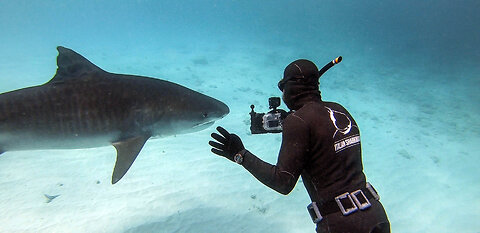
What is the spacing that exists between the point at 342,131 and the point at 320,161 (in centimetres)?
30

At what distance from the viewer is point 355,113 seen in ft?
46.2

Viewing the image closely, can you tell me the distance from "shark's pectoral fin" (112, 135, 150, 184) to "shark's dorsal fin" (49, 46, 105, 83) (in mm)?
1054

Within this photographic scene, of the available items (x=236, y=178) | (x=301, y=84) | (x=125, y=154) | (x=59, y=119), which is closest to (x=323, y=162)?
(x=301, y=84)

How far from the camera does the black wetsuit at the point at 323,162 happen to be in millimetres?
1980

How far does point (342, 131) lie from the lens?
2125 millimetres

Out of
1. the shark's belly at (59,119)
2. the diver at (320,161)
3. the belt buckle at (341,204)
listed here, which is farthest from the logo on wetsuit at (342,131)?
the shark's belly at (59,119)

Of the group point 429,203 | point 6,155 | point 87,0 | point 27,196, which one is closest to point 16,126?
point 27,196

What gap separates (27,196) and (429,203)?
9537mm

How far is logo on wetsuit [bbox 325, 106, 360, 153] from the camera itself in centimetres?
209

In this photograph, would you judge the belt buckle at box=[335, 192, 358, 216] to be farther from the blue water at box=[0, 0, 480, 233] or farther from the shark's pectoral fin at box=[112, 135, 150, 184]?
the blue water at box=[0, 0, 480, 233]

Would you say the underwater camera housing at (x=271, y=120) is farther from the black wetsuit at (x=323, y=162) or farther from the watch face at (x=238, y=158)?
the watch face at (x=238, y=158)

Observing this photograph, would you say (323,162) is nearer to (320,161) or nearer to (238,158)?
(320,161)

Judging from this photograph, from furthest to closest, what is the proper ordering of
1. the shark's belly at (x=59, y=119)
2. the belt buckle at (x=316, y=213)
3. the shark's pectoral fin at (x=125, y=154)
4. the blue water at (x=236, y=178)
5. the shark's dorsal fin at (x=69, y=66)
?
the blue water at (x=236, y=178) < the shark's dorsal fin at (x=69, y=66) < the shark's belly at (x=59, y=119) < the shark's pectoral fin at (x=125, y=154) < the belt buckle at (x=316, y=213)

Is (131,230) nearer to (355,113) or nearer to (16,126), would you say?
(16,126)
